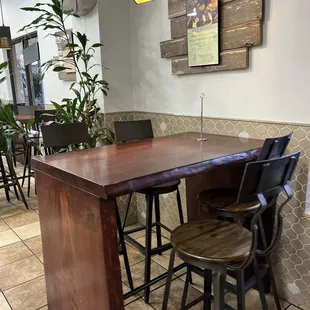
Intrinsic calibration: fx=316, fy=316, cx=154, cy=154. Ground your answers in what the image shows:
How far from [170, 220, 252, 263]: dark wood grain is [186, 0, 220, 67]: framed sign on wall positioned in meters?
1.19

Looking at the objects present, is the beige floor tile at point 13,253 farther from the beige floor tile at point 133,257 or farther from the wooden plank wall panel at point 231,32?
the wooden plank wall panel at point 231,32

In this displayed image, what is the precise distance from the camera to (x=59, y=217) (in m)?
1.55

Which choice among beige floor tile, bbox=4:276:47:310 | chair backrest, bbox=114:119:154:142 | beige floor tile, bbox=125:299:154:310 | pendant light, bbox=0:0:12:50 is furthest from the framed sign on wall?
pendant light, bbox=0:0:12:50

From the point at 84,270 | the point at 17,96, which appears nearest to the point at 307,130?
the point at 84,270

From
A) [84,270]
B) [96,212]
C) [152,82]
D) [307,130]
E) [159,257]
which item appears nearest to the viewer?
[96,212]

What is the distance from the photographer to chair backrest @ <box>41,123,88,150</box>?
2146 millimetres

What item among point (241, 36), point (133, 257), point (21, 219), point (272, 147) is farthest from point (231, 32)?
point (21, 219)

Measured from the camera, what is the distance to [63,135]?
2.20 m

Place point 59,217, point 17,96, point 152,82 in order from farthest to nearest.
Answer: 1. point 17,96
2. point 152,82
3. point 59,217

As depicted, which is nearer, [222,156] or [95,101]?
[222,156]

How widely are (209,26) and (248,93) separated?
0.54 metres

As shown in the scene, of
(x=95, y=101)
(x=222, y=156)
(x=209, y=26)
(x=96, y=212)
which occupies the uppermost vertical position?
(x=209, y=26)

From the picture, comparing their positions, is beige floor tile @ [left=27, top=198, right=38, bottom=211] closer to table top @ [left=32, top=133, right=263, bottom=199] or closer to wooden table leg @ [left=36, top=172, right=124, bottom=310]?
wooden table leg @ [left=36, top=172, right=124, bottom=310]

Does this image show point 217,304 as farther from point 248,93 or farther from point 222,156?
point 248,93
